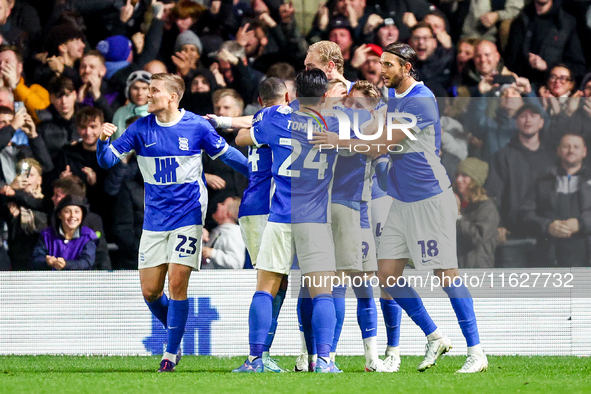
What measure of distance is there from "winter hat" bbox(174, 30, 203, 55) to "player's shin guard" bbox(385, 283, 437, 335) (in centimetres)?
398

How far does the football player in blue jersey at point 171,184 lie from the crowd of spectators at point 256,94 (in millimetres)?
1833

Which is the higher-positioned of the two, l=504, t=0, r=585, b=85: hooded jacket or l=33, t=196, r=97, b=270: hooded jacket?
l=504, t=0, r=585, b=85: hooded jacket

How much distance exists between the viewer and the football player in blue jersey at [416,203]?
5.01 m

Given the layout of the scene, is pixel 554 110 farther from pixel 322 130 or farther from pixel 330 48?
pixel 322 130

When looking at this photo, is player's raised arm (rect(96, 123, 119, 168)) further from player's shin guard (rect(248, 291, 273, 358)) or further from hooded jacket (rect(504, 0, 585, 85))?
hooded jacket (rect(504, 0, 585, 85))

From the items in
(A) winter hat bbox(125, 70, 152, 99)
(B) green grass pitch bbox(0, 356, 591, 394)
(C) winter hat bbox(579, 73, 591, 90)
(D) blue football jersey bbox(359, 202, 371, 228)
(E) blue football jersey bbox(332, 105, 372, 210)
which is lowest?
(B) green grass pitch bbox(0, 356, 591, 394)

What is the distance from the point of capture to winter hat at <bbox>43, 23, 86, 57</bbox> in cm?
796

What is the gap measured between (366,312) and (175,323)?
128 cm

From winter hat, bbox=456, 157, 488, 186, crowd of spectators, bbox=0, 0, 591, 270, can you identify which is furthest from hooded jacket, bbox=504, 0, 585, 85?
winter hat, bbox=456, 157, 488, 186

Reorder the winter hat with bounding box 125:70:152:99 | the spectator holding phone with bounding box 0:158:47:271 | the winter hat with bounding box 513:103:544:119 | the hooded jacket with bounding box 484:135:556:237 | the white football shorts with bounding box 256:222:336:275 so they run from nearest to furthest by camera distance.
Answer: the white football shorts with bounding box 256:222:336:275
the spectator holding phone with bounding box 0:158:47:271
the hooded jacket with bounding box 484:135:556:237
the winter hat with bounding box 513:103:544:119
the winter hat with bounding box 125:70:152:99

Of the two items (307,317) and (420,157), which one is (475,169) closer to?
(420,157)

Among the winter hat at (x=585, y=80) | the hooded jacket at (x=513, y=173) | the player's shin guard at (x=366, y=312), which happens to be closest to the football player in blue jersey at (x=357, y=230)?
the player's shin guard at (x=366, y=312)

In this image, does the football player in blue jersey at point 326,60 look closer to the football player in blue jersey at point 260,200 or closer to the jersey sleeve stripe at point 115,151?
the football player in blue jersey at point 260,200

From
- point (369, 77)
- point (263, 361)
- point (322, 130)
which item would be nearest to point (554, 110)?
point (369, 77)
